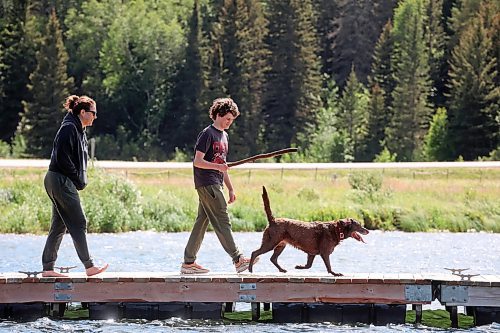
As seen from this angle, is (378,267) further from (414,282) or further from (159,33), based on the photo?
(159,33)

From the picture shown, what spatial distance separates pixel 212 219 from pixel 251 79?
67121 millimetres

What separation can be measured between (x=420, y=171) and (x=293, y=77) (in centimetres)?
3081

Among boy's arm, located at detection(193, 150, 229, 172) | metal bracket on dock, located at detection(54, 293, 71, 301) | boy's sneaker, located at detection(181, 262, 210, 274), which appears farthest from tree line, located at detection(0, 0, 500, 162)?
→ metal bracket on dock, located at detection(54, 293, 71, 301)

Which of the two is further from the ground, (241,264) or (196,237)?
(196,237)

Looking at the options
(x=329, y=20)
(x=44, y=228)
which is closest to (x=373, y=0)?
(x=329, y=20)

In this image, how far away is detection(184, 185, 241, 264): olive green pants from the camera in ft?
52.2

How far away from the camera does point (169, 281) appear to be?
1586cm

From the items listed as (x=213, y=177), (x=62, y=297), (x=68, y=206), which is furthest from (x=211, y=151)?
(x=62, y=297)

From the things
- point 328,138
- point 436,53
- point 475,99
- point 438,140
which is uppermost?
point 436,53

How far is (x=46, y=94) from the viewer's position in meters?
77.3

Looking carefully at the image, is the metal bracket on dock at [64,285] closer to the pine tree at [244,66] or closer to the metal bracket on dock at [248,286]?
the metal bracket on dock at [248,286]

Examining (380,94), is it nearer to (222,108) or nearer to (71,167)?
(222,108)

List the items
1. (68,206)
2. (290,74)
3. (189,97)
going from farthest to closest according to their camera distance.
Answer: (189,97)
(290,74)
(68,206)

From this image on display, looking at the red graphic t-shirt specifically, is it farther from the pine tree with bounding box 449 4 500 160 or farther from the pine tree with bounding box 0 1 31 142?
the pine tree with bounding box 0 1 31 142
